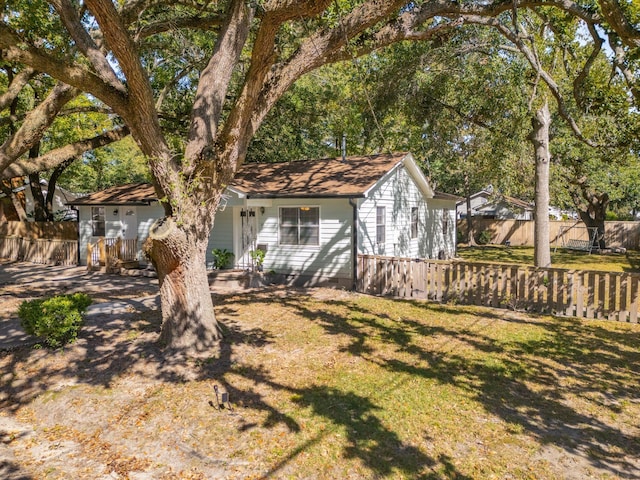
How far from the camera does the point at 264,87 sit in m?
7.07

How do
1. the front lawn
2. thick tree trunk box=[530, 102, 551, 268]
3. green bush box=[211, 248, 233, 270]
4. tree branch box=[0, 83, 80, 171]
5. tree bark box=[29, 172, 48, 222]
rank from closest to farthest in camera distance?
the front lawn
tree branch box=[0, 83, 80, 171]
thick tree trunk box=[530, 102, 551, 268]
green bush box=[211, 248, 233, 270]
tree bark box=[29, 172, 48, 222]

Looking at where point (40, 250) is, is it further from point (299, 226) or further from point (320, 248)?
point (320, 248)

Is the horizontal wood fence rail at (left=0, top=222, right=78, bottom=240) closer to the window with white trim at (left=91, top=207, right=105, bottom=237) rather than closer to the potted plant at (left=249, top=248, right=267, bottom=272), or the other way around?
the window with white trim at (left=91, top=207, right=105, bottom=237)

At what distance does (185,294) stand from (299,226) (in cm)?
763

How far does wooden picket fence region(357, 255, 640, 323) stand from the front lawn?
0.88 meters

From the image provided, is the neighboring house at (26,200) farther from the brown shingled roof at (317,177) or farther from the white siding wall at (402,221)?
the white siding wall at (402,221)

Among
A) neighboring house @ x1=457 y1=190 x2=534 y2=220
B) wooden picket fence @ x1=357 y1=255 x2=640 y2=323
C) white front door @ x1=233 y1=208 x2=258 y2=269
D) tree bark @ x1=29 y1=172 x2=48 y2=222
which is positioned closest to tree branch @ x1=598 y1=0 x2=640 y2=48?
wooden picket fence @ x1=357 y1=255 x2=640 y2=323

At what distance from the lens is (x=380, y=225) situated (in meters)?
15.0

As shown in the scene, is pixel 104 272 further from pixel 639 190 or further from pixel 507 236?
pixel 639 190

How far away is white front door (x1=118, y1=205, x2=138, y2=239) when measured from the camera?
698 inches

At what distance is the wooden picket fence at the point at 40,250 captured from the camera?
19016mm

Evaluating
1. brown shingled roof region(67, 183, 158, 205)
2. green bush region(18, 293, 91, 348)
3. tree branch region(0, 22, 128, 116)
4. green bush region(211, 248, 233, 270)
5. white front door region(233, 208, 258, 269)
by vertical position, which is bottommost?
green bush region(18, 293, 91, 348)

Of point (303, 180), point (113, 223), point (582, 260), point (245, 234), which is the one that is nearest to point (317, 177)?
point (303, 180)

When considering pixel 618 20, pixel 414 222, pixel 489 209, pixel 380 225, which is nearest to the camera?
pixel 618 20
